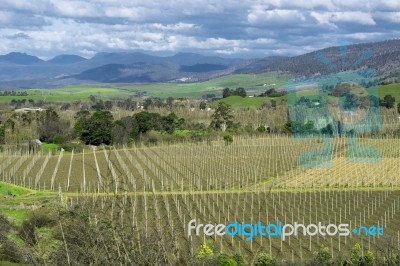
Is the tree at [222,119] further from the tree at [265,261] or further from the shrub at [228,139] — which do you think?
the tree at [265,261]

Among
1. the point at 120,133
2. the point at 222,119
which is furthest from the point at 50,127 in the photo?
the point at 222,119

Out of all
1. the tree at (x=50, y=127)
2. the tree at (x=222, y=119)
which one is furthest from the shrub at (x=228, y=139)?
the tree at (x=50, y=127)

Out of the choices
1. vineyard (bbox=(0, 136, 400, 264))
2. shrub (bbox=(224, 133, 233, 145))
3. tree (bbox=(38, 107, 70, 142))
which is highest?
tree (bbox=(38, 107, 70, 142))

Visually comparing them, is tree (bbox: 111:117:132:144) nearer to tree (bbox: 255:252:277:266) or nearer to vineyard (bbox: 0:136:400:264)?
vineyard (bbox: 0:136:400:264)

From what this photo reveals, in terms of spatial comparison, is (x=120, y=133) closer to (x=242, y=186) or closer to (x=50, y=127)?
(x=50, y=127)

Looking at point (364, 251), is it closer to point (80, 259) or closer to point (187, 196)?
point (187, 196)

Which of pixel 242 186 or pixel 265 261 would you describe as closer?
pixel 265 261

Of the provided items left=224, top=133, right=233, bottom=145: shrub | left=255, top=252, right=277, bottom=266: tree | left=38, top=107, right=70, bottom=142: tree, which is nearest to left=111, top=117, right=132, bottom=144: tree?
left=38, top=107, right=70, bottom=142: tree

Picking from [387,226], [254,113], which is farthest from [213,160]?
[254,113]

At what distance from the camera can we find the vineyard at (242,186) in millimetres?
21172

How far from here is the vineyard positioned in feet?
69.5

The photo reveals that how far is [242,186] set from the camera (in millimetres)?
33781

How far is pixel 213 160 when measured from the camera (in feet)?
146

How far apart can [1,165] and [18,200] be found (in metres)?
12.9
